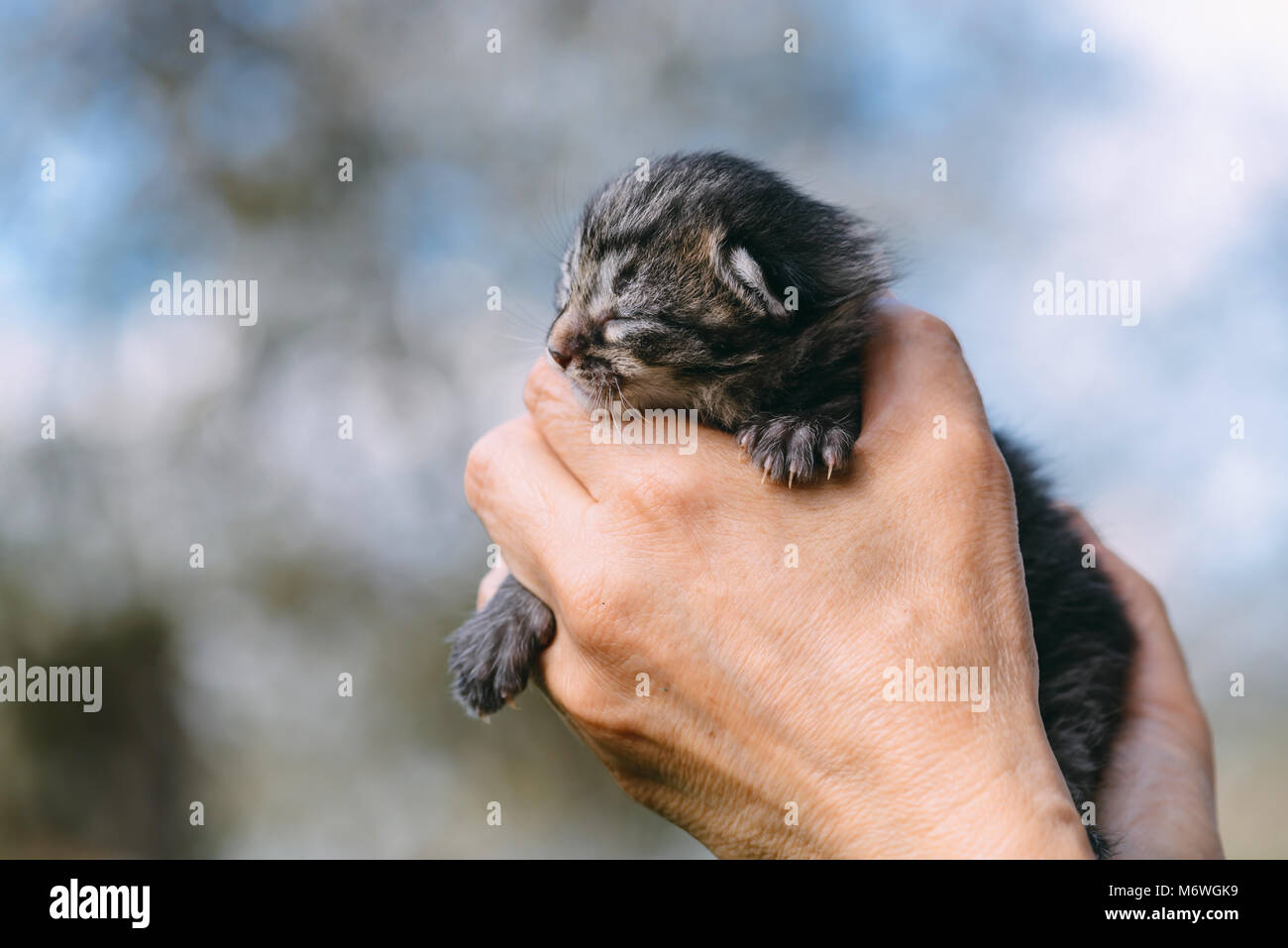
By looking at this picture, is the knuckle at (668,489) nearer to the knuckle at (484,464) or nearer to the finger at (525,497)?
the finger at (525,497)

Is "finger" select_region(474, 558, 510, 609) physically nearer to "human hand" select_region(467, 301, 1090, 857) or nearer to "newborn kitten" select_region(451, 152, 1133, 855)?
"newborn kitten" select_region(451, 152, 1133, 855)

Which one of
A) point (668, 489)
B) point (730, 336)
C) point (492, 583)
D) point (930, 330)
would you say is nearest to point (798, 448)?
point (668, 489)

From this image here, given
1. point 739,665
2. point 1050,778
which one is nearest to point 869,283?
point 739,665

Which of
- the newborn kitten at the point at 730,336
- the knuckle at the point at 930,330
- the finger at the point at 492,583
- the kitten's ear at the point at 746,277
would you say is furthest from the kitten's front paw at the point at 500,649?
the knuckle at the point at 930,330

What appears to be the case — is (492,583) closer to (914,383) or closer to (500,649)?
(500,649)

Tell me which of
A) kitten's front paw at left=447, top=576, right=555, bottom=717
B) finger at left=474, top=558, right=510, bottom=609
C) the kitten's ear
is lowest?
kitten's front paw at left=447, top=576, right=555, bottom=717

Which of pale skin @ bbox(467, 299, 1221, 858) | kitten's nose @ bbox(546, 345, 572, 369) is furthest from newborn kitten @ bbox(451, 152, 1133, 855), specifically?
pale skin @ bbox(467, 299, 1221, 858)
